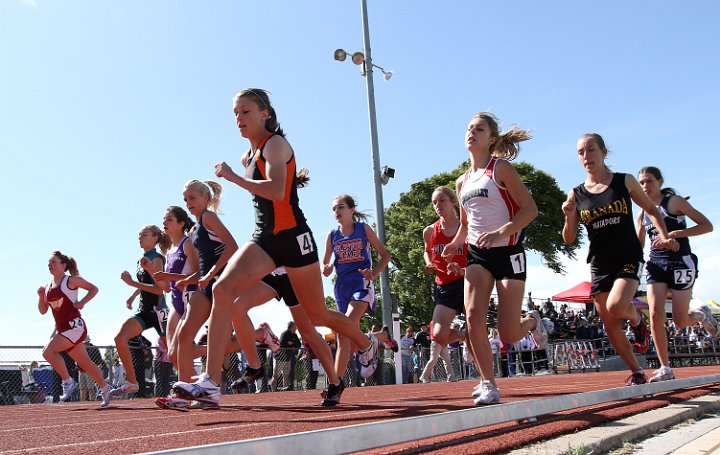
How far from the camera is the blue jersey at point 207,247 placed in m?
6.54

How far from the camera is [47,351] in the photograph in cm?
891

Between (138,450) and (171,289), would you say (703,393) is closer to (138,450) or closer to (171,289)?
(138,450)

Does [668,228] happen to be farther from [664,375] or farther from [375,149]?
[375,149]

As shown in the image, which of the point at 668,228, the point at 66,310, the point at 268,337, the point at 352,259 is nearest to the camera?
the point at 668,228

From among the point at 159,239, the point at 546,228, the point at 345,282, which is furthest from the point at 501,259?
the point at 546,228

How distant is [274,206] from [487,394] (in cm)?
186

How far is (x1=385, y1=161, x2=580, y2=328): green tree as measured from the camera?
41.6m

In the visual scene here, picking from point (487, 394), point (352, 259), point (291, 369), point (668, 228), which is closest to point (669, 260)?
point (668, 228)

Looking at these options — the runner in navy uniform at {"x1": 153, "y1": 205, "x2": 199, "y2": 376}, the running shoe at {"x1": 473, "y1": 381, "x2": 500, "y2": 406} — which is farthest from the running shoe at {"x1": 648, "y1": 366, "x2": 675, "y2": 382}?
the runner in navy uniform at {"x1": 153, "y1": 205, "x2": 199, "y2": 376}

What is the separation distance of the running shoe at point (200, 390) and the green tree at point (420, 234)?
36.0m

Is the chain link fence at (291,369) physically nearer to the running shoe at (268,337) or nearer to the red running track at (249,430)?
the running shoe at (268,337)

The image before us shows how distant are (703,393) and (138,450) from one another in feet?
14.5

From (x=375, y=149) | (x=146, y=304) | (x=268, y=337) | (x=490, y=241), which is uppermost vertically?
(x=375, y=149)

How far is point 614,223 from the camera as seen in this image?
21.1 feet
